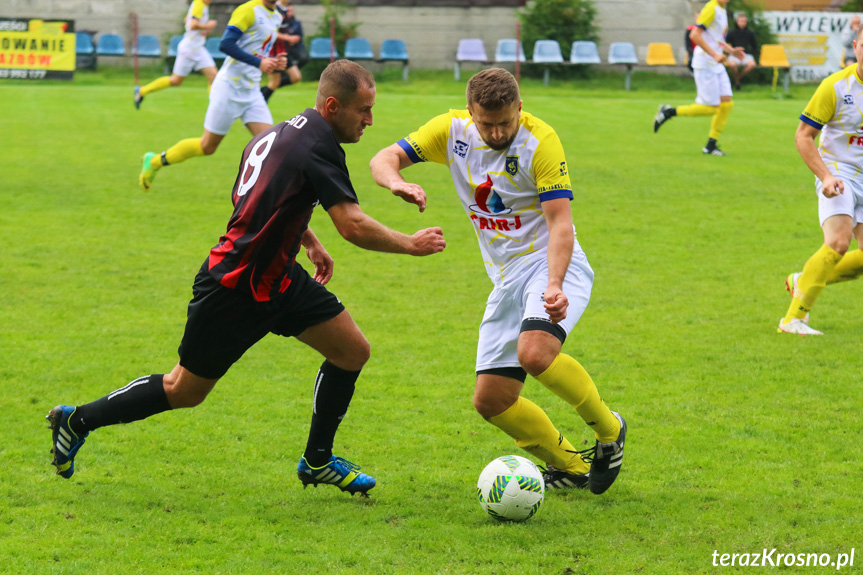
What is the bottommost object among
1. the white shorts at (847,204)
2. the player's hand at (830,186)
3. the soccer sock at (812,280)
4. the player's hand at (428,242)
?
the soccer sock at (812,280)

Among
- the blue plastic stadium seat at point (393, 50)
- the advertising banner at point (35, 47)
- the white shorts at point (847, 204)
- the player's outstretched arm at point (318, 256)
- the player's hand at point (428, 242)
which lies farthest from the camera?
the blue plastic stadium seat at point (393, 50)

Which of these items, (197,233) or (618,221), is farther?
(618,221)

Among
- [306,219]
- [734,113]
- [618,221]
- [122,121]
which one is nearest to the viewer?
[306,219]

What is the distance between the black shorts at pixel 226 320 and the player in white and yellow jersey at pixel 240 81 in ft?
22.3

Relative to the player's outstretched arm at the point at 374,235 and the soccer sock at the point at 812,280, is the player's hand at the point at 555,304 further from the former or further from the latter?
the soccer sock at the point at 812,280

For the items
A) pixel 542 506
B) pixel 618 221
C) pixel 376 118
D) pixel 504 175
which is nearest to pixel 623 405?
pixel 542 506

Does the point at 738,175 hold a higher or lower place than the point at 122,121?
higher

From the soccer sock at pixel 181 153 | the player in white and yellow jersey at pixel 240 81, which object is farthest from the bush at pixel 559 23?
the soccer sock at pixel 181 153

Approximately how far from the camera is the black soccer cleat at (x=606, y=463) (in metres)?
4.60

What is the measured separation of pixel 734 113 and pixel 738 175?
805 cm

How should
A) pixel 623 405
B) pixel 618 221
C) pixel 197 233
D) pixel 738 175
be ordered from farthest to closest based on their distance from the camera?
pixel 738 175 → pixel 618 221 → pixel 197 233 → pixel 623 405

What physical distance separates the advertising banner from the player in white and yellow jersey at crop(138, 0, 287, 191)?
1533 centimetres

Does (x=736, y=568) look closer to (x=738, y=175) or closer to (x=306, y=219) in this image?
(x=306, y=219)

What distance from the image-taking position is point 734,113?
21.2 meters
